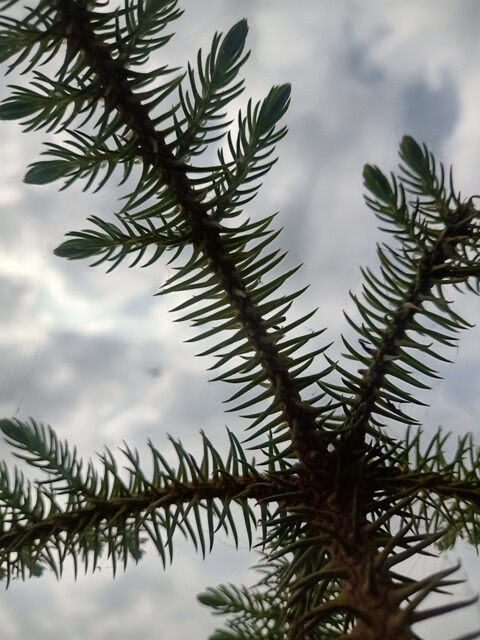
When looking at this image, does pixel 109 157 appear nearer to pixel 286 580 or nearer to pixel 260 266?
pixel 260 266

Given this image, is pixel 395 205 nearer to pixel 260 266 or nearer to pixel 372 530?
pixel 260 266

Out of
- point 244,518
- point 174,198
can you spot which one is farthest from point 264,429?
point 174,198

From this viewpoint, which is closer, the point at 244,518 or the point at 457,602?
the point at 457,602

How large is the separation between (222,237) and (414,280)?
0.47 feet

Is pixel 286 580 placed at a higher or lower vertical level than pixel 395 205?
lower

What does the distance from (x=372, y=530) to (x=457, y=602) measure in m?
0.08

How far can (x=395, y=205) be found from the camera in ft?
1.60

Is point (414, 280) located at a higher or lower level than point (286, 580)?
higher

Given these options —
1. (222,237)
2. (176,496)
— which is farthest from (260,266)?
(176,496)

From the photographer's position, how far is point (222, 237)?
1.41 feet

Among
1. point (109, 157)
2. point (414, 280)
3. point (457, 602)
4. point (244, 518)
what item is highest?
point (109, 157)

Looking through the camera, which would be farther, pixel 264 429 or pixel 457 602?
pixel 264 429

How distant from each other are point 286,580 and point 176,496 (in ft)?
0.31

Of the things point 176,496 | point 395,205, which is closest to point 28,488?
point 176,496
